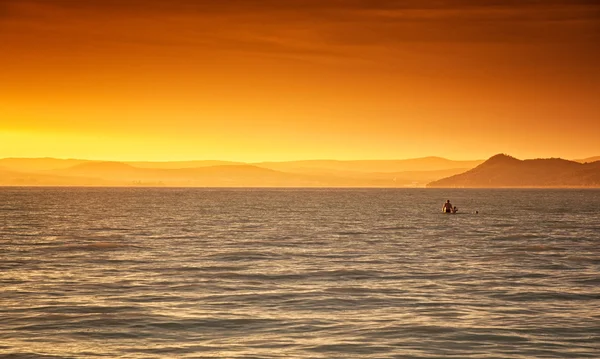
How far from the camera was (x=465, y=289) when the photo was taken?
33094 millimetres

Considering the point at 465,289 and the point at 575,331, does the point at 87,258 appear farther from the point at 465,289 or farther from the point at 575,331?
the point at 575,331

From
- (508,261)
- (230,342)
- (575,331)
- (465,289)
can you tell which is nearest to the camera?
(230,342)

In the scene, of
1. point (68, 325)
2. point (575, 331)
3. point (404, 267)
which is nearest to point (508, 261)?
point (404, 267)

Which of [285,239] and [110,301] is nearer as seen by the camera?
[110,301]

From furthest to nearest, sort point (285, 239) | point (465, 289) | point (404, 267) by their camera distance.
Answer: point (285, 239) < point (404, 267) < point (465, 289)

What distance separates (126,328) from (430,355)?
31.8 ft

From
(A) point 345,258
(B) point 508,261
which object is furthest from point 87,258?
(B) point 508,261

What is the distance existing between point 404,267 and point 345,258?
5787 millimetres

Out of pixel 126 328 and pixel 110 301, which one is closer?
pixel 126 328

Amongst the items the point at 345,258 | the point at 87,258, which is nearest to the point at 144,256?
the point at 87,258

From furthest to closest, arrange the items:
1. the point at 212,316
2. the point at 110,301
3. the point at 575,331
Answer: the point at 110,301
the point at 212,316
the point at 575,331

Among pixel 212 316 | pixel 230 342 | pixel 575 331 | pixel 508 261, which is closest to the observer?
pixel 230 342

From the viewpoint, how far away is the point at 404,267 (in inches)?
1650

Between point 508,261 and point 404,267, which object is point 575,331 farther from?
point 508,261
